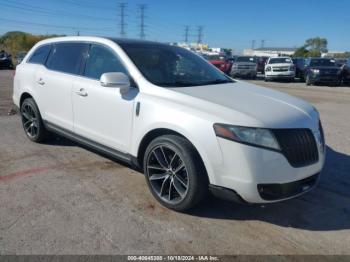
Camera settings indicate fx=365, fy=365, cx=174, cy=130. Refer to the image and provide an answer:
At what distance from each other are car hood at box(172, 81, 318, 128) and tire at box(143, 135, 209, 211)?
1.47ft

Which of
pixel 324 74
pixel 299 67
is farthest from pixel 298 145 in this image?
pixel 299 67

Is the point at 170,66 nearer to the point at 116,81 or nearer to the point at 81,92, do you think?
the point at 116,81

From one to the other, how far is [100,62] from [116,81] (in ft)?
2.88

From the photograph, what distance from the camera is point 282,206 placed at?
159 inches

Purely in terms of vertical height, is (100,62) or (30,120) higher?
(100,62)

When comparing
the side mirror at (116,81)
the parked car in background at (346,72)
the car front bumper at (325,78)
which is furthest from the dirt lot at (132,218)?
the parked car in background at (346,72)

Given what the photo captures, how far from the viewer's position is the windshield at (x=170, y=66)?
4.29 meters

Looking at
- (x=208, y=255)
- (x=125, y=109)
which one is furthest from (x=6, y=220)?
(x=208, y=255)

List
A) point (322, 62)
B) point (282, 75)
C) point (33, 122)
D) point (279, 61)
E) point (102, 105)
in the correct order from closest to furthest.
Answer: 1. point (102, 105)
2. point (33, 122)
3. point (322, 62)
4. point (282, 75)
5. point (279, 61)

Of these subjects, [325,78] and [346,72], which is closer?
[325,78]

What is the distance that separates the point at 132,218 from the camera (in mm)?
3660

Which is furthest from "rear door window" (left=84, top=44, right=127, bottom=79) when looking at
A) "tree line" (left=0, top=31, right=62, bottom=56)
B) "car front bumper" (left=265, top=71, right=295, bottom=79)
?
"tree line" (left=0, top=31, right=62, bottom=56)

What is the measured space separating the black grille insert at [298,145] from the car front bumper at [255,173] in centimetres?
7

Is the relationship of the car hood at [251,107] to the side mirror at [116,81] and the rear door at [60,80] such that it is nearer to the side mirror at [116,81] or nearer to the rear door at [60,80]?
the side mirror at [116,81]
